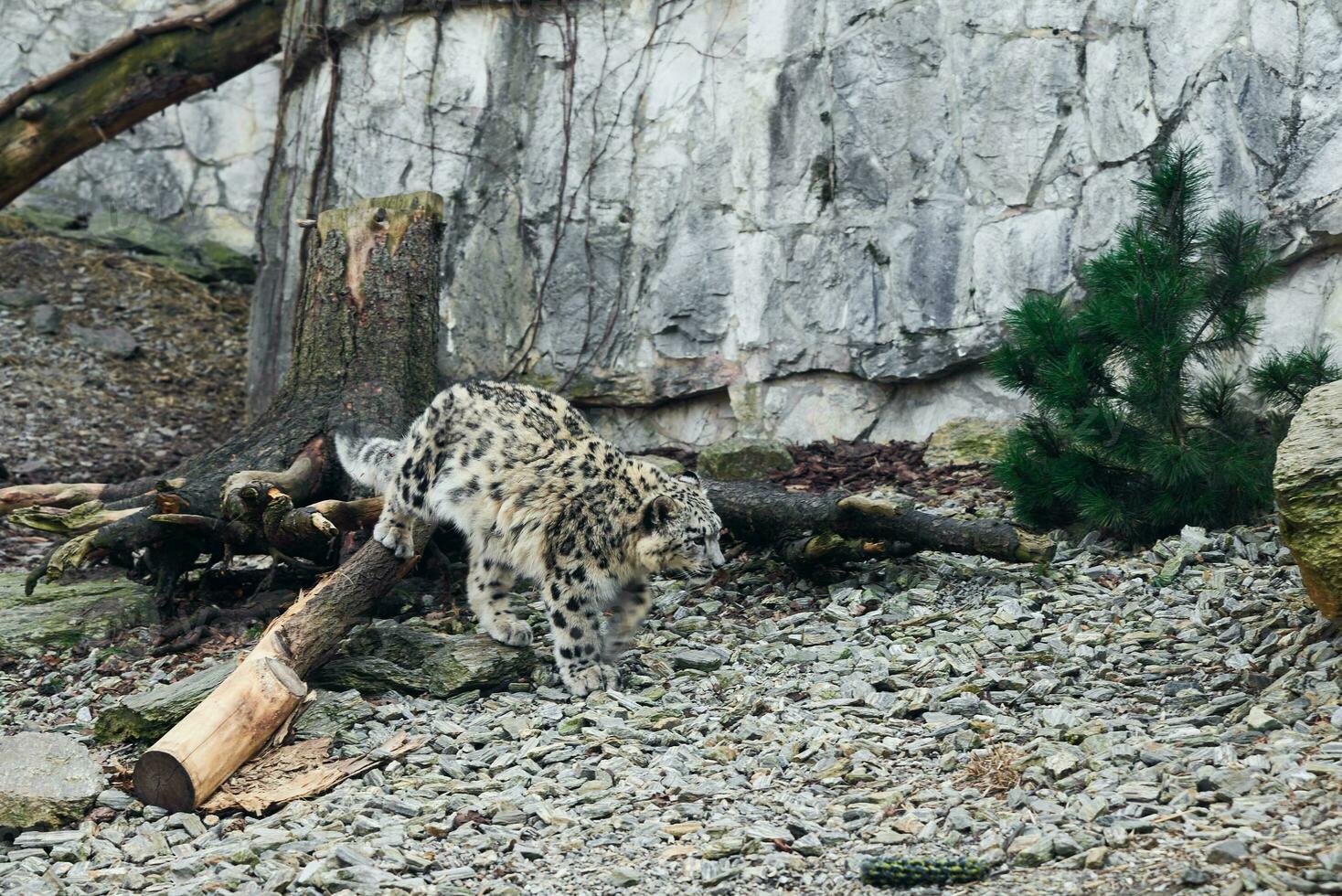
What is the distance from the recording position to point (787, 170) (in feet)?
32.7

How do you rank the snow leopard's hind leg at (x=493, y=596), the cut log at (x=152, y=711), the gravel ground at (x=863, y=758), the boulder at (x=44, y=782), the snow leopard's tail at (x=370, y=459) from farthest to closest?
1. the snow leopard's tail at (x=370, y=459)
2. the snow leopard's hind leg at (x=493, y=596)
3. the cut log at (x=152, y=711)
4. the boulder at (x=44, y=782)
5. the gravel ground at (x=863, y=758)

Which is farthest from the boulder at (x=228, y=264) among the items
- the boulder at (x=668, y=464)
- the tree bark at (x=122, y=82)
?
the boulder at (x=668, y=464)

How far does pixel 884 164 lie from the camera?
9.72m

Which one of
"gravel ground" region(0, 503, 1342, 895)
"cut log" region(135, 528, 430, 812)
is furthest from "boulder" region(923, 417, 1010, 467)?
"cut log" region(135, 528, 430, 812)

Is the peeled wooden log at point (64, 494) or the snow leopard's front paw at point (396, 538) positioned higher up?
the snow leopard's front paw at point (396, 538)

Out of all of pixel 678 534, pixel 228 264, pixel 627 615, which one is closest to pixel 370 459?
pixel 627 615

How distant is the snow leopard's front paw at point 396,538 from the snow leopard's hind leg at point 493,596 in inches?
13.9

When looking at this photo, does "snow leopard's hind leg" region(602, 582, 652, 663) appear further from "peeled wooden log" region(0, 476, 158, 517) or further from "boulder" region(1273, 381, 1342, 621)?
"peeled wooden log" region(0, 476, 158, 517)

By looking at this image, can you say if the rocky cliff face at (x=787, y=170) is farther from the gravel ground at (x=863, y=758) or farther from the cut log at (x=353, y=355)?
the gravel ground at (x=863, y=758)

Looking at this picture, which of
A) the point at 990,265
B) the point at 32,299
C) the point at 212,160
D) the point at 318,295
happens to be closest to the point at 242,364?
the point at 32,299

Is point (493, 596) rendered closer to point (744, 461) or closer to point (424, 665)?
point (424, 665)

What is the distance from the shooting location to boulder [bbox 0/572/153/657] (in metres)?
7.27

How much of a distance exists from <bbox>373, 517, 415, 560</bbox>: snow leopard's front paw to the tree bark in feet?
20.7

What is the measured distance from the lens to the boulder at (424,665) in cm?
639
